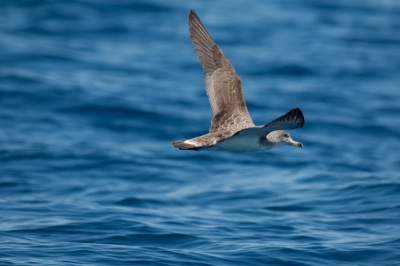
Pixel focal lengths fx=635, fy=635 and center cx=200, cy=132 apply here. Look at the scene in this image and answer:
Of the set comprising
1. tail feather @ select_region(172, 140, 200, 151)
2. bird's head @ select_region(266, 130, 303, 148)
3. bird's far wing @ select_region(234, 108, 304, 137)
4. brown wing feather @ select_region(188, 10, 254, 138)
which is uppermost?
brown wing feather @ select_region(188, 10, 254, 138)

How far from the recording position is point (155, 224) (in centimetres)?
1045

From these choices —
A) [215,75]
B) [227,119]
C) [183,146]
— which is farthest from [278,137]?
[215,75]

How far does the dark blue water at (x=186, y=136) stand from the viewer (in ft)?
32.3

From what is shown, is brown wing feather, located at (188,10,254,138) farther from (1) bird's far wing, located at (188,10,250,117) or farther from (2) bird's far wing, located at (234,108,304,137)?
(2) bird's far wing, located at (234,108,304,137)

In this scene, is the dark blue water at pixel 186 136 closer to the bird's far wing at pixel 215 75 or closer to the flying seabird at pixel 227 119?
the flying seabird at pixel 227 119

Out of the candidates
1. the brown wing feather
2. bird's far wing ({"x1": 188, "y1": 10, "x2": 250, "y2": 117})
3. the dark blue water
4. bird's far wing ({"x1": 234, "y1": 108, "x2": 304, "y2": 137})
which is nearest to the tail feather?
bird's far wing ({"x1": 234, "y1": 108, "x2": 304, "y2": 137})

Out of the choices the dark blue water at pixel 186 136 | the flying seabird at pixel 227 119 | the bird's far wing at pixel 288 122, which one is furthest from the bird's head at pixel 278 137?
the dark blue water at pixel 186 136

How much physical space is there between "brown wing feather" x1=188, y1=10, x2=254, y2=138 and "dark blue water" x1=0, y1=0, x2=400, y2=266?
76.9 inches

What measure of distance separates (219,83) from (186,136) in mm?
5004

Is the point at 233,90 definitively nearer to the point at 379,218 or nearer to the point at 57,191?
the point at 379,218

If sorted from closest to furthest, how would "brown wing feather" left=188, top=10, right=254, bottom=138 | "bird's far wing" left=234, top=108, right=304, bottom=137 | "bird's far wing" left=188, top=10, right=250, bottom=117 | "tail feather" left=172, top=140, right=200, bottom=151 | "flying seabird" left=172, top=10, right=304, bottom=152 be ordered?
"bird's far wing" left=234, top=108, right=304, bottom=137, "flying seabird" left=172, top=10, right=304, bottom=152, "tail feather" left=172, top=140, right=200, bottom=151, "brown wing feather" left=188, top=10, right=254, bottom=138, "bird's far wing" left=188, top=10, right=250, bottom=117

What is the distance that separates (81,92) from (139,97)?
1.50 meters

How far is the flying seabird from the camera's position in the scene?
7.74 m

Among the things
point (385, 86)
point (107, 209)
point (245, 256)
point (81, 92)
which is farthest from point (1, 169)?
point (385, 86)
